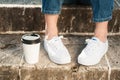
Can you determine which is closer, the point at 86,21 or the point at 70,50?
the point at 70,50

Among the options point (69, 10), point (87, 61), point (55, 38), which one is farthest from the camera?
point (69, 10)

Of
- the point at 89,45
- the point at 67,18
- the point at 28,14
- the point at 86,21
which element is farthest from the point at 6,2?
the point at 89,45

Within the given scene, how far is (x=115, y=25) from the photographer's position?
83.0 inches

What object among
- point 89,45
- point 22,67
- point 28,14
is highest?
point 28,14

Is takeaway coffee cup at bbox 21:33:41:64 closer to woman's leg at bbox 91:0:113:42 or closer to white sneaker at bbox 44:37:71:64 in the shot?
white sneaker at bbox 44:37:71:64

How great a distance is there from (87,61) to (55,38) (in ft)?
0.91

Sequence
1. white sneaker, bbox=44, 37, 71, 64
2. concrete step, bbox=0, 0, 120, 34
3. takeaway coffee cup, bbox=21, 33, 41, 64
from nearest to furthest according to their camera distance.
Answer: takeaway coffee cup, bbox=21, 33, 41, 64 → white sneaker, bbox=44, 37, 71, 64 → concrete step, bbox=0, 0, 120, 34

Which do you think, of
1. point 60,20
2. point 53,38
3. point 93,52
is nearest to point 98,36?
point 93,52

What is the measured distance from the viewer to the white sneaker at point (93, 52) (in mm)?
1696

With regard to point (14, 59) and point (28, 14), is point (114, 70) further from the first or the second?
point (28, 14)

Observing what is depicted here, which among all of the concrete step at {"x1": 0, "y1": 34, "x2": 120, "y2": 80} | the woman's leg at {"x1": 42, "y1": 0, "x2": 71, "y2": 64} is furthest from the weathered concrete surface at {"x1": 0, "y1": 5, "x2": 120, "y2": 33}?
the concrete step at {"x1": 0, "y1": 34, "x2": 120, "y2": 80}

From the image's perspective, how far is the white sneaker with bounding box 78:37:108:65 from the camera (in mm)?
1696

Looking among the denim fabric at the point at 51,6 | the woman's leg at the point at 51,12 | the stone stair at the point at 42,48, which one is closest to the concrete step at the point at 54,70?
the stone stair at the point at 42,48

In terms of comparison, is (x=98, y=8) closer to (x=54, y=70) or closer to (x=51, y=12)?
(x=51, y=12)
